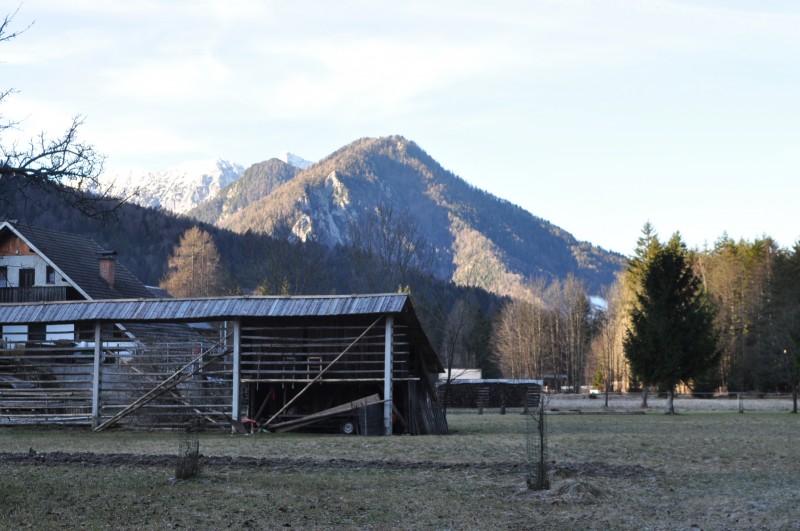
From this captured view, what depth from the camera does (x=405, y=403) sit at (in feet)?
95.4

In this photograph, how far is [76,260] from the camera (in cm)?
A: 4347

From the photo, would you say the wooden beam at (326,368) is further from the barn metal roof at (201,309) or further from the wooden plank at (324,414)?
the barn metal roof at (201,309)

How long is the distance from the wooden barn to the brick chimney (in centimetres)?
A: 1267

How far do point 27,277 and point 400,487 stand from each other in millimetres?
33508

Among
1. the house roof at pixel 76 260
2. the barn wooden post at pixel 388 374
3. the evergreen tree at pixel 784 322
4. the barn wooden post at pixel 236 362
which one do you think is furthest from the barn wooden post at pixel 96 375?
the evergreen tree at pixel 784 322

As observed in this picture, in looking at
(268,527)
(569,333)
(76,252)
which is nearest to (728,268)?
(569,333)

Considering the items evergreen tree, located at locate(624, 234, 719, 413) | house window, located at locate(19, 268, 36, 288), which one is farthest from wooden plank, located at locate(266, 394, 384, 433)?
evergreen tree, located at locate(624, 234, 719, 413)

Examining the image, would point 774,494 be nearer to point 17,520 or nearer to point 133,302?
point 17,520

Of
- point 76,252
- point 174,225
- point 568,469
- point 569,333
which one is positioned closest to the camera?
point 568,469

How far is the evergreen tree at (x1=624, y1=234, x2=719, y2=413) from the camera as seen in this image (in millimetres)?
47188

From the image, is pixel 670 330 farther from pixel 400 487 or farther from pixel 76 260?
pixel 400 487

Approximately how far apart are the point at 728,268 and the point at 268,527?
73.4m

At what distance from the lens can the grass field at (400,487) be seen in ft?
38.0

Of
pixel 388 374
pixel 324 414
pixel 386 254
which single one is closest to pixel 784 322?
pixel 386 254
